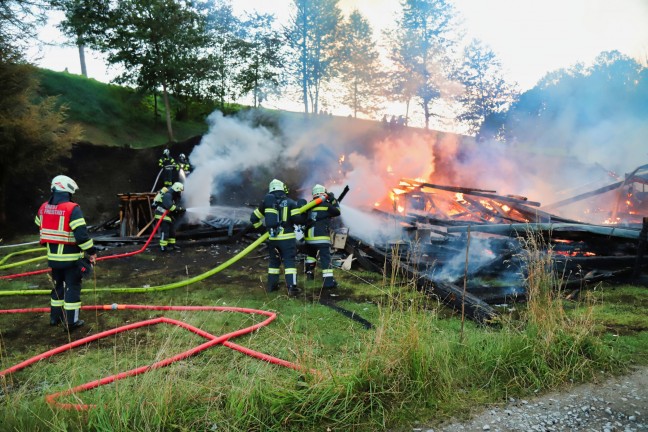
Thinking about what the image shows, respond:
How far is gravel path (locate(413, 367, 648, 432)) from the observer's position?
9.64 feet

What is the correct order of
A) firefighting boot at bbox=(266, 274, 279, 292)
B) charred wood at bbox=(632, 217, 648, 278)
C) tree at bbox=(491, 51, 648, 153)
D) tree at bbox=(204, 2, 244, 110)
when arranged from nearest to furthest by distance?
charred wood at bbox=(632, 217, 648, 278) → firefighting boot at bbox=(266, 274, 279, 292) → tree at bbox=(204, 2, 244, 110) → tree at bbox=(491, 51, 648, 153)

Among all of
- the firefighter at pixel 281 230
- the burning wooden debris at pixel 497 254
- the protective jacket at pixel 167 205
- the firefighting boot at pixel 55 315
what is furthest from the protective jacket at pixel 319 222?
the protective jacket at pixel 167 205

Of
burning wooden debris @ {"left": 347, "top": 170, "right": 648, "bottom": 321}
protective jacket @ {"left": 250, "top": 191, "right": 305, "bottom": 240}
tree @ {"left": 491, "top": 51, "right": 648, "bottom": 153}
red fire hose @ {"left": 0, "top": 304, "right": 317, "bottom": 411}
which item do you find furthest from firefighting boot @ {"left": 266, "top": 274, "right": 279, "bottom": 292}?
tree @ {"left": 491, "top": 51, "right": 648, "bottom": 153}

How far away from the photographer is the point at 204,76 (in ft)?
70.5

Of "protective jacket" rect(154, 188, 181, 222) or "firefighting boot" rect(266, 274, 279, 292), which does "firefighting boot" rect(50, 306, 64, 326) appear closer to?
"firefighting boot" rect(266, 274, 279, 292)

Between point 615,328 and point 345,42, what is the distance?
84.7ft

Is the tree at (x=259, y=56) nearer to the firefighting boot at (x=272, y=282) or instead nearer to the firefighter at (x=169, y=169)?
the firefighter at (x=169, y=169)

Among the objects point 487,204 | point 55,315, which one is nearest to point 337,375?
point 55,315

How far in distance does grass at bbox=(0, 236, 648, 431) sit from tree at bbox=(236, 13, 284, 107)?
21471 mm

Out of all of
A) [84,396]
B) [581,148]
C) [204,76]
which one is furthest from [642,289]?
[581,148]

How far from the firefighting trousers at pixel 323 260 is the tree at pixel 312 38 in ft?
63.9

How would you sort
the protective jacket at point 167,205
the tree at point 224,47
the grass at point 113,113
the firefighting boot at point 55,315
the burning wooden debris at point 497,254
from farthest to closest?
the tree at point 224,47
the grass at point 113,113
the protective jacket at point 167,205
the burning wooden debris at point 497,254
the firefighting boot at point 55,315

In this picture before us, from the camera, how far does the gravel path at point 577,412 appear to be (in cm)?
294

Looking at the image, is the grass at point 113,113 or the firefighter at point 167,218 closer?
the firefighter at point 167,218
